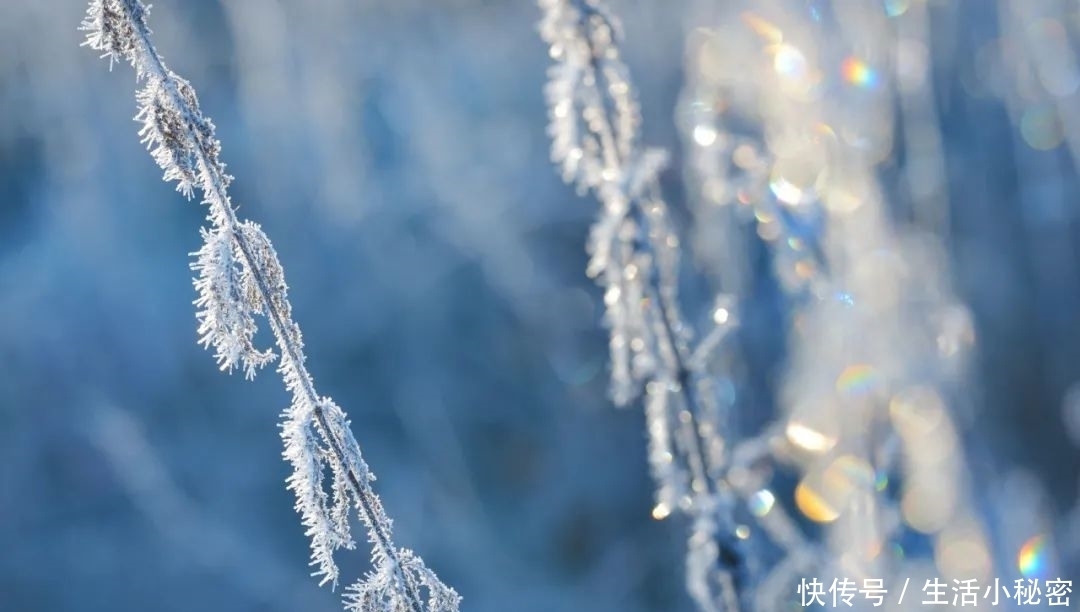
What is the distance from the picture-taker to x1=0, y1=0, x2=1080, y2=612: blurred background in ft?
25.8

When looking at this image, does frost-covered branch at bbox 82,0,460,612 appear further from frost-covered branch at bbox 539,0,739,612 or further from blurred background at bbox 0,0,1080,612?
blurred background at bbox 0,0,1080,612


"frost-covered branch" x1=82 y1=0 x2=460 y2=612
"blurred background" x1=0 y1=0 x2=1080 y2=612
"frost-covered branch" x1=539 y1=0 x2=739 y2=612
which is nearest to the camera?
"frost-covered branch" x1=82 y1=0 x2=460 y2=612

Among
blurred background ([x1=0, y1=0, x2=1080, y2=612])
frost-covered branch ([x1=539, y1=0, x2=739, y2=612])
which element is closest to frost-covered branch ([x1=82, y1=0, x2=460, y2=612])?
frost-covered branch ([x1=539, y1=0, x2=739, y2=612])

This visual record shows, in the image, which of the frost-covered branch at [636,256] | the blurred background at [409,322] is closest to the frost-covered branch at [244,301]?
the frost-covered branch at [636,256]

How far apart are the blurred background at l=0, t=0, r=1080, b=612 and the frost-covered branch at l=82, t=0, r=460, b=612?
4.77 metres

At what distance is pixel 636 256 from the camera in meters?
1.48

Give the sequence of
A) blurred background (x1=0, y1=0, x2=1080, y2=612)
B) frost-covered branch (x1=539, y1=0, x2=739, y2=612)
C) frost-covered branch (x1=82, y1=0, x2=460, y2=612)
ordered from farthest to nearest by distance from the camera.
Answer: blurred background (x1=0, y1=0, x2=1080, y2=612) → frost-covered branch (x1=539, y1=0, x2=739, y2=612) → frost-covered branch (x1=82, y1=0, x2=460, y2=612)

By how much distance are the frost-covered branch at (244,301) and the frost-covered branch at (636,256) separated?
1.82 ft

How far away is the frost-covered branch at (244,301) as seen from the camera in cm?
126

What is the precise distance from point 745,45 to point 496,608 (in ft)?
17.9

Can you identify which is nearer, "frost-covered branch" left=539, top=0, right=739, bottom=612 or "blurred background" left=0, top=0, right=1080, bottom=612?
"frost-covered branch" left=539, top=0, right=739, bottom=612

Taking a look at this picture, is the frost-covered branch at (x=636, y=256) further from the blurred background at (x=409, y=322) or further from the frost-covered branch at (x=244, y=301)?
the blurred background at (x=409, y=322)

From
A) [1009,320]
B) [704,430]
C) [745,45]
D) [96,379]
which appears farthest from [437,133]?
[704,430]

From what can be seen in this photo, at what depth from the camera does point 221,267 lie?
4.16 ft
